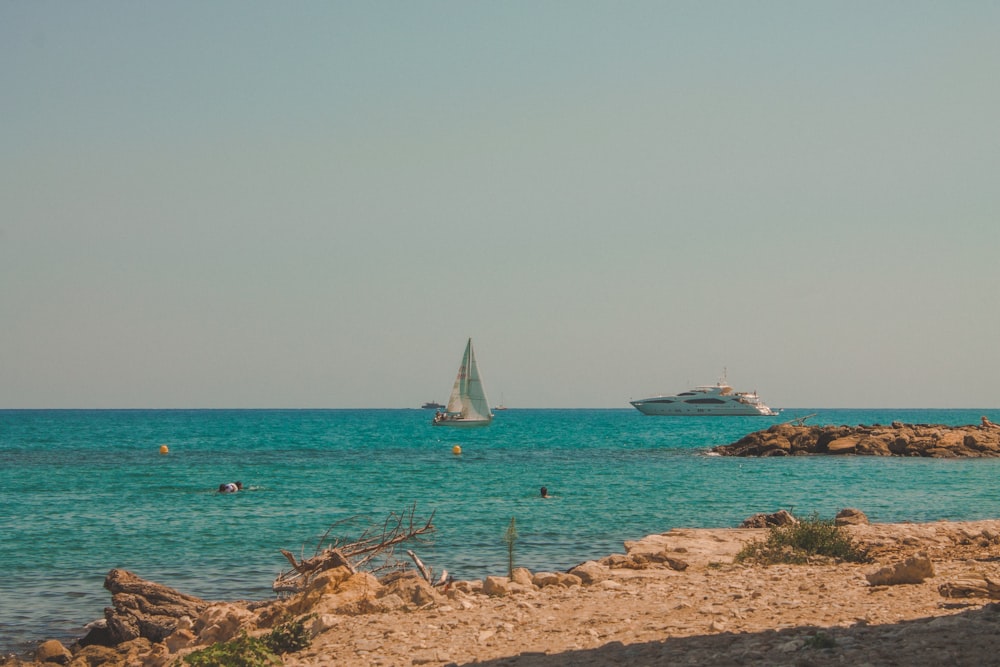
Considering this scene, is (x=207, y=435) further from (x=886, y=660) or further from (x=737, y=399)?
(x=886, y=660)

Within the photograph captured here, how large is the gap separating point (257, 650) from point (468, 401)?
295 ft

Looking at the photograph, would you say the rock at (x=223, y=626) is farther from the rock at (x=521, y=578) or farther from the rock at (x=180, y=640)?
the rock at (x=521, y=578)

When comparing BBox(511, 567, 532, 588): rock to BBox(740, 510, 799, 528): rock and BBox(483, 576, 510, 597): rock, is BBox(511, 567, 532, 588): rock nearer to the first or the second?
BBox(483, 576, 510, 597): rock

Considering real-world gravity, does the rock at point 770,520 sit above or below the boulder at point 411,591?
below

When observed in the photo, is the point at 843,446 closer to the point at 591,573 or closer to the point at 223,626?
the point at 591,573

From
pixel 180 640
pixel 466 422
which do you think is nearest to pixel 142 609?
pixel 180 640

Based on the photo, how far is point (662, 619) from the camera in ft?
37.7

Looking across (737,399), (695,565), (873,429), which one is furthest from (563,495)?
(737,399)

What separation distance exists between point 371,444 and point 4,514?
53.6m

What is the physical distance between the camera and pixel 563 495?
121 feet

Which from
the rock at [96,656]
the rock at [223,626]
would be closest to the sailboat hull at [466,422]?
the rock at [96,656]

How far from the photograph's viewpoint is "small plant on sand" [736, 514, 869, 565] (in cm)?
1688

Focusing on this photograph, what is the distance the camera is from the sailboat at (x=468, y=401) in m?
98.2

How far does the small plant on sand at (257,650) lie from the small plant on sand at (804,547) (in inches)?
350
